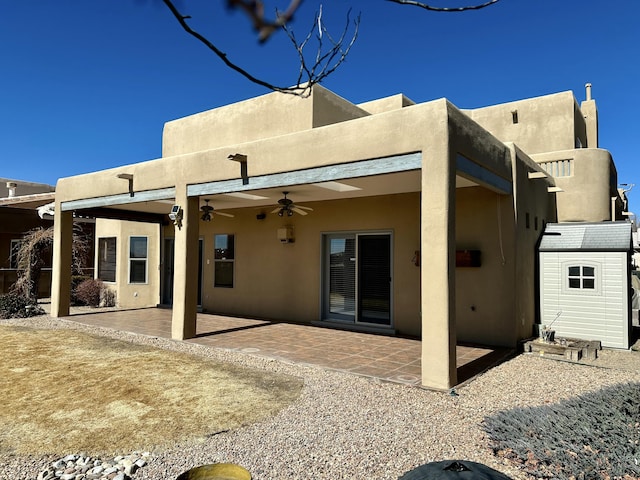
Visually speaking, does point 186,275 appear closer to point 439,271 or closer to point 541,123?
point 439,271

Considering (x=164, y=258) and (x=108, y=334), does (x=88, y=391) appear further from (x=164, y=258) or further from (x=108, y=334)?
(x=164, y=258)

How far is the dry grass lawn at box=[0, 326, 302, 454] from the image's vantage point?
13.6ft

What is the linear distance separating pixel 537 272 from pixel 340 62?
8.90 m

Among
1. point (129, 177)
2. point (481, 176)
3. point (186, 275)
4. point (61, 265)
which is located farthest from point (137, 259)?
point (481, 176)

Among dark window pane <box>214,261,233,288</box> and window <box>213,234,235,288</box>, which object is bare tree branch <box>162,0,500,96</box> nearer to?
window <box>213,234,235,288</box>

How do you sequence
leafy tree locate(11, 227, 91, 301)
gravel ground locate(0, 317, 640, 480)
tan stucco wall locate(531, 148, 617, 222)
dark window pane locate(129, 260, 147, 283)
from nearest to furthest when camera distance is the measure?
gravel ground locate(0, 317, 640, 480)
tan stucco wall locate(531, 148, 617, 222)
leafy tree locate(11, 227, 91, 301)
dark window pane locate(129, 260, 147, 283)

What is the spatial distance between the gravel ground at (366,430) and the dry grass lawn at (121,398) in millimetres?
295

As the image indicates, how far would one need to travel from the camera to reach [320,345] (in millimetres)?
8391

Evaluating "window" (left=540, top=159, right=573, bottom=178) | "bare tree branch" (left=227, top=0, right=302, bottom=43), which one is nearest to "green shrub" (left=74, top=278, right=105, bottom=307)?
"window" (left=540, top=159, right=573, bottom=178)

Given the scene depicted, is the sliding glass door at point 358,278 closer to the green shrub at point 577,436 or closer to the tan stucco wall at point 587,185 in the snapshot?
the tan stucco wall at point 587,185

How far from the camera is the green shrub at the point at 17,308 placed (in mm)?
12344

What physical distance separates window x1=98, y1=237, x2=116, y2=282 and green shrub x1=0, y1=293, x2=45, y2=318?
2501 millimetres

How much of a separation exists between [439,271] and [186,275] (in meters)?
5.45

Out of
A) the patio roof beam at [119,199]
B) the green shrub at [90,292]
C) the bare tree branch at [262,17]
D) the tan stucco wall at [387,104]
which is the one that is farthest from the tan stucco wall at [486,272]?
the green shrub at [90,292]
